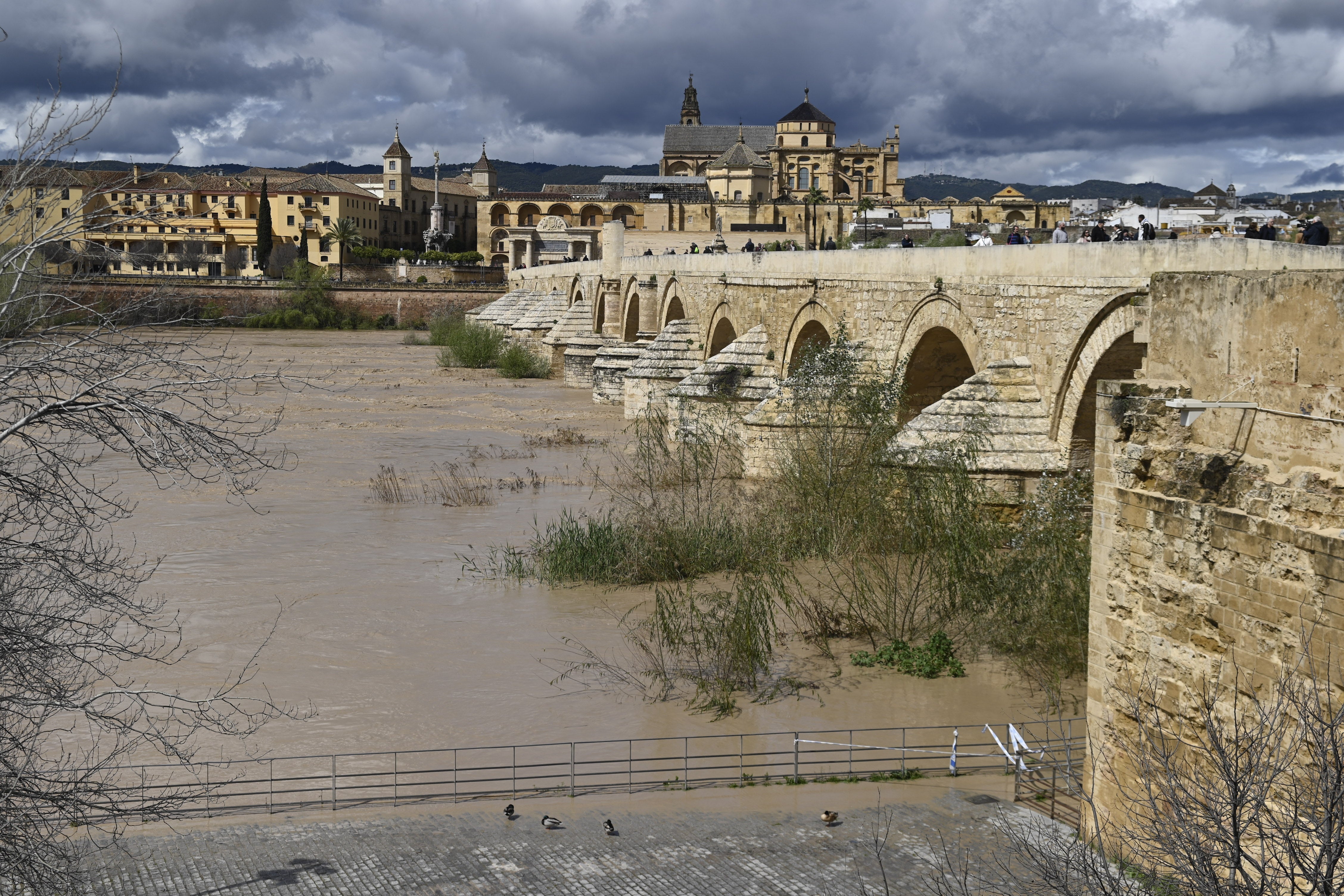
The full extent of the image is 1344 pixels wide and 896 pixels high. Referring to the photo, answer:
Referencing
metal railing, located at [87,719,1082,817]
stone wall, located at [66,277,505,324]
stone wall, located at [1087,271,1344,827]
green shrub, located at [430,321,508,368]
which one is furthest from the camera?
stone wall, located at [66,277,505,324]

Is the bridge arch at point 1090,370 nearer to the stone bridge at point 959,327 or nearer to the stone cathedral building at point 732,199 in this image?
the stone bridge at point 959,327

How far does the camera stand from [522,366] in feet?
114

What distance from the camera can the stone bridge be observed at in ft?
33.3

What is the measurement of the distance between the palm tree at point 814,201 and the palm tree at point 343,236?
25183 mm

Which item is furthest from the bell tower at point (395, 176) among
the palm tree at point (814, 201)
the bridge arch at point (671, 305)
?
the bridge arch at point (671, 305)

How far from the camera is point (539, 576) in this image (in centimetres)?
1188

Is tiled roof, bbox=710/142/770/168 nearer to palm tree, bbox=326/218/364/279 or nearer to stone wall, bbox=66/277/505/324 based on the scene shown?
stone wall, bbox=66/277/505/324

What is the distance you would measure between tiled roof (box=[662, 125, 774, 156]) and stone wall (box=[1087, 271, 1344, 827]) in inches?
3373

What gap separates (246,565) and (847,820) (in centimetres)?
789

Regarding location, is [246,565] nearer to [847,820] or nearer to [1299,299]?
[847,820]

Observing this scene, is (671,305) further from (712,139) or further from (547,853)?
(712,139)

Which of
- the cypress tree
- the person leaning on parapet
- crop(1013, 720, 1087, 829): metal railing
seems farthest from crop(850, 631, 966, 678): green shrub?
the cypress tree

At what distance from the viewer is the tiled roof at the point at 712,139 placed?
89.5 m

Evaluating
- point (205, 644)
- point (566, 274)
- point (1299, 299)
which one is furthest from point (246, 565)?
point (566, 274)
